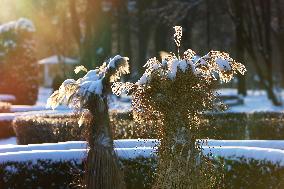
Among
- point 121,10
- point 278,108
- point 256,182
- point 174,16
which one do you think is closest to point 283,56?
point 278,108

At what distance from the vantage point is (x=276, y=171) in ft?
27.6

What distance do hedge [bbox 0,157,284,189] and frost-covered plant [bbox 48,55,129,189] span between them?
1722 mm

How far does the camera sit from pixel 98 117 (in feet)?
22.8

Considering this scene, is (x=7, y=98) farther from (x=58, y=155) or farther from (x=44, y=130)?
(x=58, y=155)

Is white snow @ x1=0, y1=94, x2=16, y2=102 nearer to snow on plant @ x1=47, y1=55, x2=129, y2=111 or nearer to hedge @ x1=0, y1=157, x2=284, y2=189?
hedge @ x1=0, y1=157, x2=284, y2=189

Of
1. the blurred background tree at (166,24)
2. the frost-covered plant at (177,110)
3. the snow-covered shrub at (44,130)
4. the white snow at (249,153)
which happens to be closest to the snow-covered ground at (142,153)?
the white snow at (249,153)

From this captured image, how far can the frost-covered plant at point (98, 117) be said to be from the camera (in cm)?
683

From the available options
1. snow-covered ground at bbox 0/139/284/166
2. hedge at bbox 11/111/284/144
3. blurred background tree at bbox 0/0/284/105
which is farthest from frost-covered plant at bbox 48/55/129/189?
blurred background tree at bbox 0/0/284/105

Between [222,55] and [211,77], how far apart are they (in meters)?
0.31

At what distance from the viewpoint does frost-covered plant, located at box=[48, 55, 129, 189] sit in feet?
22.4

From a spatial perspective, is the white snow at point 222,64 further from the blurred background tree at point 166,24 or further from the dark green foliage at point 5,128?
the blurred background tree at point 166,24

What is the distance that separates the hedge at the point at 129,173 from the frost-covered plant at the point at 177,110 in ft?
6.99

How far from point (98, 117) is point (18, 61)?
70.5 ft

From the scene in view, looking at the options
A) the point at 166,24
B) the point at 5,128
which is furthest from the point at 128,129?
the point at 166,24
